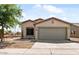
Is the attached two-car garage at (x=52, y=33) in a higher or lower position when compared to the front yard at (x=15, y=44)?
higher

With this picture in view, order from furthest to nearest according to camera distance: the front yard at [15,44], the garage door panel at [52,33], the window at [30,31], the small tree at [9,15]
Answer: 1. the window at [30,31]
2. the garage door panel at [52,33]
3. the small tree at [9,15]
4. the front yard at [15,44]

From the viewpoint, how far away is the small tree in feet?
63.9

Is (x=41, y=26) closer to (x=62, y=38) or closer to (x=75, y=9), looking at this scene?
(x=62, y=38)

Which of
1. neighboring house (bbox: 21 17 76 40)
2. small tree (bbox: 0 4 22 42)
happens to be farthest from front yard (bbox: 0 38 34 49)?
neighboring house (bbox: 21 17 76 40)

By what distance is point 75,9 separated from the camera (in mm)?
21094

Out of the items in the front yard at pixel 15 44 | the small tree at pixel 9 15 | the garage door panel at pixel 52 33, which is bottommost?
the front yard at pixel 15 44

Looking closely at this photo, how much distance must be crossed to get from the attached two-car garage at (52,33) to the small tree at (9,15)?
6.50 metres

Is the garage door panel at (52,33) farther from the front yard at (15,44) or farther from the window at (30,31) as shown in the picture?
the front yard at (15,44)

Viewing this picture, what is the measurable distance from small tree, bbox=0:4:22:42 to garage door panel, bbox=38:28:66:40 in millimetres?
6499

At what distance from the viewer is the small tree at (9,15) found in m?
19.5

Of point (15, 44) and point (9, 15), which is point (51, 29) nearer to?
point (15, 44)

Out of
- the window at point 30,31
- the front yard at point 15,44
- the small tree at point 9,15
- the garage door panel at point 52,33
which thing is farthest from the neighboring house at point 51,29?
the small tree at point 9,15
